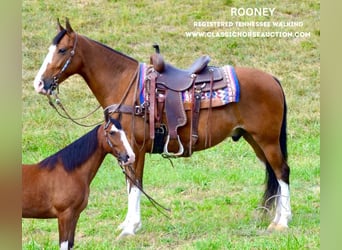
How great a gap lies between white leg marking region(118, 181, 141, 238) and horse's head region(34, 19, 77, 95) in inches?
27.1

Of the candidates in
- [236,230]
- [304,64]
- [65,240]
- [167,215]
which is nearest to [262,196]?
[236,230]

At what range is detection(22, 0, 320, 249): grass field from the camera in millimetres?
3492

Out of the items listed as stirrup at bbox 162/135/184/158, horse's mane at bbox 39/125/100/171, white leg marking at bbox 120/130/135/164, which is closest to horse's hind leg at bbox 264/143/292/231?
stirrup at bbox 162/135/184/158

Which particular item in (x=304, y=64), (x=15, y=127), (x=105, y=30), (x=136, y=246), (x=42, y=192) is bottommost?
(x=136, y=246)

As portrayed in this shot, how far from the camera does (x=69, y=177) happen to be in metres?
3.23

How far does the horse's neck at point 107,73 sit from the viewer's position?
3498mm

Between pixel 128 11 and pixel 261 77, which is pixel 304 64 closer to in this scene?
pixel 261 77

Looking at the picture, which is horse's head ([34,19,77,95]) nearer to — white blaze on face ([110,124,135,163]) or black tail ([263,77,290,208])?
white blaze on face ([110,124,135,163])

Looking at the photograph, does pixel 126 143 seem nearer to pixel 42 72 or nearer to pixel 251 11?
pixel 42 72

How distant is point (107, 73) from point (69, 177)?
0.63 metres

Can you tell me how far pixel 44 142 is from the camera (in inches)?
138

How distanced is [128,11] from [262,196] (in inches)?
49.5

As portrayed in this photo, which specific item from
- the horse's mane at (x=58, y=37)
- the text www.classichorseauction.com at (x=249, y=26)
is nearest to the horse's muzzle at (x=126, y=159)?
the horse's mane at (x=58, y=37)

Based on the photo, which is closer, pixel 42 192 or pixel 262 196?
pixel 42 192
